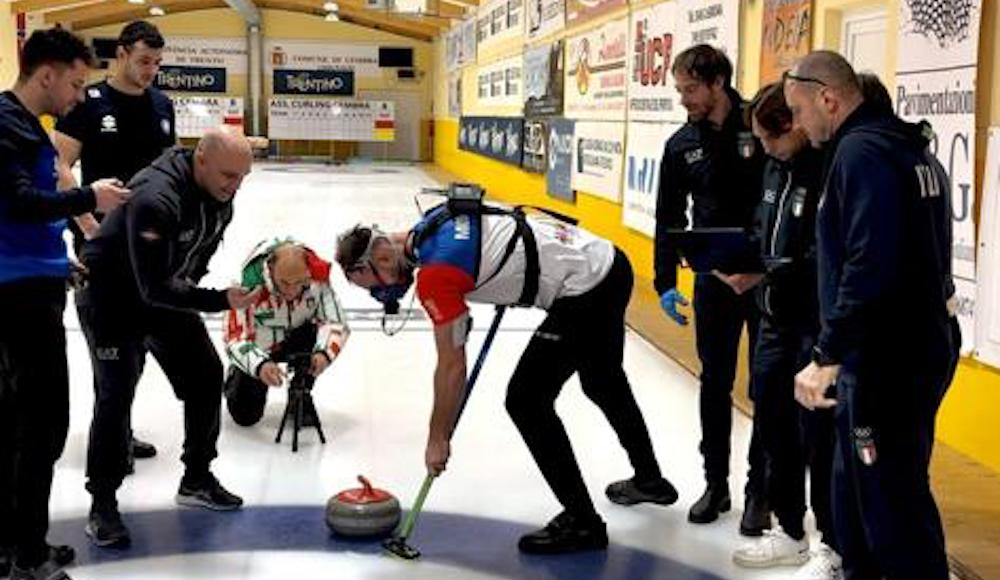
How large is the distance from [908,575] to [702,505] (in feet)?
3.96

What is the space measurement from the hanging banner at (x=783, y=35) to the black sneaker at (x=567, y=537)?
3.37m

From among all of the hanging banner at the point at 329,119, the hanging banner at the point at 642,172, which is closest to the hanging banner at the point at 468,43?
the hanging banner at the point at 329,119

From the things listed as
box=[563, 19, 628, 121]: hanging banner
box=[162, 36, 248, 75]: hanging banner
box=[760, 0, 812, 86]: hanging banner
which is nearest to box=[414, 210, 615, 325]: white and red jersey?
box=[760, 0, 812, 86]: hanging banner

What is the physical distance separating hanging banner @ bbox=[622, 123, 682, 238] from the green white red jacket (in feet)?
13.0

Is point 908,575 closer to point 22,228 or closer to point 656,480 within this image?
point 656,480

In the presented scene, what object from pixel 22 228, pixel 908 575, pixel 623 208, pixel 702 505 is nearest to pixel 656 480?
pixel 702 505

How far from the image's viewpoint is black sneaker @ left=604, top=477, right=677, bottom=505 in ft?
12.8

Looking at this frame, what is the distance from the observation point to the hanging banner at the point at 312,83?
27156 mm

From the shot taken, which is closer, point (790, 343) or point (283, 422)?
point (790, 343)

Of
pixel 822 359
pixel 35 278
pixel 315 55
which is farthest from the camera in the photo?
pixel 315 55

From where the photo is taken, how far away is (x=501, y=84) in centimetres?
1656

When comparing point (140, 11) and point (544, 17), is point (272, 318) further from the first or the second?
point (140, 11)

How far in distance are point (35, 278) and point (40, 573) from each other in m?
0.79

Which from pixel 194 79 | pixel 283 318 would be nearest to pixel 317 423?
pixel 283 318
